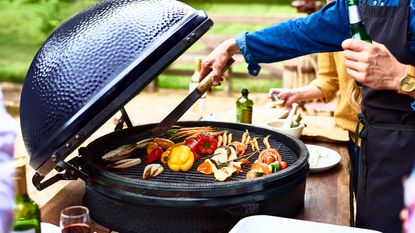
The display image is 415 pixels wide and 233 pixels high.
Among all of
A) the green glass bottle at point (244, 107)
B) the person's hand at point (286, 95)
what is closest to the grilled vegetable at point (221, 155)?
the green glass bottle at point (244, 107)

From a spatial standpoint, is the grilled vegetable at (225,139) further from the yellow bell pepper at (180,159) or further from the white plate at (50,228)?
the white plate at (50,228)

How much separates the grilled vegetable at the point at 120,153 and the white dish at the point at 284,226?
0.88 meters

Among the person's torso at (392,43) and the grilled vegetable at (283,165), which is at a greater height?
the person's torso at (392,43)

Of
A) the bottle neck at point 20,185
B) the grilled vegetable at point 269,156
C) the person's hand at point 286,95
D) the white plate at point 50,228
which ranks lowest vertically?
the person's hand at point 286,95

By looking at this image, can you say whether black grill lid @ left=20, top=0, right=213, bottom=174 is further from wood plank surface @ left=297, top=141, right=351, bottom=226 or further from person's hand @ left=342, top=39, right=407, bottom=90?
wood plank surface @ left=297, top=141, right=351, bottom=226

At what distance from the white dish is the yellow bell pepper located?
69cm

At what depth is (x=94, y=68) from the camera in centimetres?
184

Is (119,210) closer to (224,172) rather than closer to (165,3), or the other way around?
(224,172)

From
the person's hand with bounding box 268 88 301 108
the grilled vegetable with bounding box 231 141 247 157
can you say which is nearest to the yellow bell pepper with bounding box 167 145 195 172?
the grilled vegetable with bounding box 231 141 247 157

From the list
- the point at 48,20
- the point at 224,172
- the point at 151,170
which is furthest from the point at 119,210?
the point at 48,20

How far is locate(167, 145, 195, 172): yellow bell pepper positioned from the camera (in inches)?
90.0

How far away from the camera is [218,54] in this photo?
108 inches

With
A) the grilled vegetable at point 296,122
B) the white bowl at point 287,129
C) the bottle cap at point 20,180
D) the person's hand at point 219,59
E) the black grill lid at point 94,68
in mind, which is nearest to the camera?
the bottle cap at point 20,180

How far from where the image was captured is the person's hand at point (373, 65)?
2.15 meters
